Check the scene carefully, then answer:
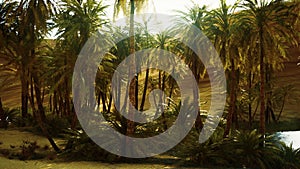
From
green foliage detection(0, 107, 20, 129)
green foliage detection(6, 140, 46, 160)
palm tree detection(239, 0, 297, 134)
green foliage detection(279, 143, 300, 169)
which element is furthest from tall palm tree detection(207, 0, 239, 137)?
green foliage detection(0, 107, 20, 129)

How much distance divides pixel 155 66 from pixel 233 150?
1299 centimetres

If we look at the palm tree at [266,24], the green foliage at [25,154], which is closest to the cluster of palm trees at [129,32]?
the palm tree at [266,24]

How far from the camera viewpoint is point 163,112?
1054 inches

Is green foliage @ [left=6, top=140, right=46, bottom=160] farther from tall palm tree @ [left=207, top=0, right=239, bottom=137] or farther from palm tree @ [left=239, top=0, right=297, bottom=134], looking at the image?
palm tree @ [left=239, top=0, right=297, bottom=134]

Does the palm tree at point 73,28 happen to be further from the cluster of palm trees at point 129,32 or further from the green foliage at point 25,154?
the green foliage at point 25,154

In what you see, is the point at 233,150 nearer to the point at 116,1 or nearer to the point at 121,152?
the point at 121,152

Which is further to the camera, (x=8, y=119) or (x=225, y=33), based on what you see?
(x=8, y=119)

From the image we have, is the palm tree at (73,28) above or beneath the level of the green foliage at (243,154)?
above

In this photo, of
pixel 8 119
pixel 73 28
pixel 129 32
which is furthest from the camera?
pixel 8 119

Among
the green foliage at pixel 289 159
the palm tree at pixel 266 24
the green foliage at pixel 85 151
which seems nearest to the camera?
the green foliage at pixel 289 159

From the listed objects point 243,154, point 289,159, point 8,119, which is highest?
point 243,154

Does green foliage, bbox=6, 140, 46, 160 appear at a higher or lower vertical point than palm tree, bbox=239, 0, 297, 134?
lower

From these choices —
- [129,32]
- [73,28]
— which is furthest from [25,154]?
[129,32]

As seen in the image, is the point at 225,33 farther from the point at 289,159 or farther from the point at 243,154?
the point at 289,159
